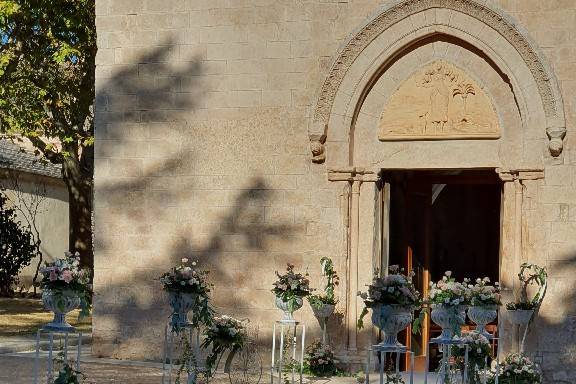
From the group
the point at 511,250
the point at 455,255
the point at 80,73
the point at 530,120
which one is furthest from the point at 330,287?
the point at 80,73

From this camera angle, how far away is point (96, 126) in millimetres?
12258

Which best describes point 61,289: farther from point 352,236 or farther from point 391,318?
point 352,236

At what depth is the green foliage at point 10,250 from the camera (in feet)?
75.7

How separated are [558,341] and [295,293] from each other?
2.62 m

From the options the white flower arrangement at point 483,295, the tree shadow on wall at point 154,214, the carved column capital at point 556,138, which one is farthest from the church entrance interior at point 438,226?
the white flower arrangement at point 483,295

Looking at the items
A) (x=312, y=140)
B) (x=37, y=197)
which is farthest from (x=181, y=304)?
(x=37, y=197)

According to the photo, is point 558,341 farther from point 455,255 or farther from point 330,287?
point 455,255

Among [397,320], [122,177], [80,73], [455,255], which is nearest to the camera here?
[397,320]

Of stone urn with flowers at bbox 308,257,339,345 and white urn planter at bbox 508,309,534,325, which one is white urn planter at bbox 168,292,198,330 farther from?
white urn planter at bbox 508,309,534,325

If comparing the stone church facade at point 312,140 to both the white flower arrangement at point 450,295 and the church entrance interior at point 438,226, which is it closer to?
the church entrance interior at point 438,226

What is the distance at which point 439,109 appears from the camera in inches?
440

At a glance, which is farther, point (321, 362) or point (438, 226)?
point (438, 226)

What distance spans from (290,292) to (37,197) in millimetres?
17552

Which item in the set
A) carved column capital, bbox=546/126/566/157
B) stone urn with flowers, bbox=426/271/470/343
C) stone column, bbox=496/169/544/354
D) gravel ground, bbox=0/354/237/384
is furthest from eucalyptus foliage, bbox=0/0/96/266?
stone urn with flowers, bbox=426/271/470/343
